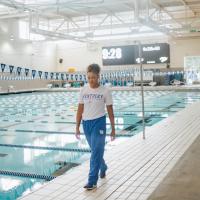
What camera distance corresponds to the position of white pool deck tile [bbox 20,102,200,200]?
338 cm

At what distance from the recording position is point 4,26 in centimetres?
2386

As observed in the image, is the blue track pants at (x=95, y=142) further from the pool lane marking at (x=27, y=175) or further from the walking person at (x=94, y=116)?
the pool lane marking at (x=27, y=175)

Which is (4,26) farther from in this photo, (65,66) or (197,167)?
(197,167)

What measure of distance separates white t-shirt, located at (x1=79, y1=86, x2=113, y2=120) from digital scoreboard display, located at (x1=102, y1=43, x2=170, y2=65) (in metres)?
22.1

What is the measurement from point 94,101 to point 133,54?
2337 centimetres

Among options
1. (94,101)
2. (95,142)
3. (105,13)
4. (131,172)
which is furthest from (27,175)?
(105,13)

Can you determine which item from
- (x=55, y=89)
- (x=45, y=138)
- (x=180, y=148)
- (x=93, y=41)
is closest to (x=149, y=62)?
(x=93, y=41)

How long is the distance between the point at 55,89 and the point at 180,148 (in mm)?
21899

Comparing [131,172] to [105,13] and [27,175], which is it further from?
[105,13]

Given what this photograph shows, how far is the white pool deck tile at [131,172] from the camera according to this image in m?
3.38

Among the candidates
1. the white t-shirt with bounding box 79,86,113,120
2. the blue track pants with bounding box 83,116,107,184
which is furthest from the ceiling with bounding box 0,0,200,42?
the blue track pants with bounding box 83,116,107,184

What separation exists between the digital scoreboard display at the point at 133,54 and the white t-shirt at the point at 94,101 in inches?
871

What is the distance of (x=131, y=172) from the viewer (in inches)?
161

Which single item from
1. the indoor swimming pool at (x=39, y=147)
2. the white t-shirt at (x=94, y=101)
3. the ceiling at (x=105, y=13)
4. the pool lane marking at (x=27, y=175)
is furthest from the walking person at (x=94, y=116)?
the ceiling at (x=105, y=13)
